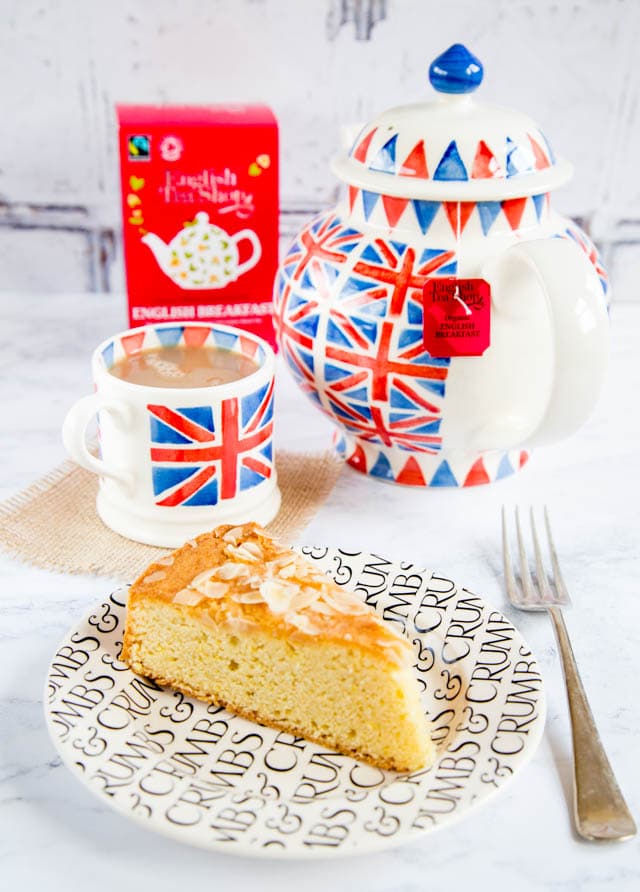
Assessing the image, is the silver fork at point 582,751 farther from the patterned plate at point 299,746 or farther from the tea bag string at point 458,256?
the tea bag string at point 458,256

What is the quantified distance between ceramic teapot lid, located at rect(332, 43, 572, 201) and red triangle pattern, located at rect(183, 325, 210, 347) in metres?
0.22

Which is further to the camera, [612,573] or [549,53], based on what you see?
[549,53]

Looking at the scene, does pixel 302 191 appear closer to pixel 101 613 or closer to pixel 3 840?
pixel 101 613

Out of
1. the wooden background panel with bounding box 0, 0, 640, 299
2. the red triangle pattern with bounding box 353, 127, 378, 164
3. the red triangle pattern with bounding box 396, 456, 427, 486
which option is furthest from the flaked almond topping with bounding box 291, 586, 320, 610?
the wooden background panel with bounding box 0, 0, 640, 299

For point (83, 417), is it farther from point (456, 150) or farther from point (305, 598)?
point (456, 150)

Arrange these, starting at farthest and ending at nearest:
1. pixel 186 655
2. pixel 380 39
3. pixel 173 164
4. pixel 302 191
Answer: pixel 302 191
pixel 380 39
pixel 173 164
pixel 186 655

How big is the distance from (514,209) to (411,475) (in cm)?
29

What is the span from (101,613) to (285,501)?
0.94 feet

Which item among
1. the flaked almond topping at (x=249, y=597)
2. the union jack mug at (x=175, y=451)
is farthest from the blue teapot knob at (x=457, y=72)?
the flaked almond topping at (x=249, y=597)

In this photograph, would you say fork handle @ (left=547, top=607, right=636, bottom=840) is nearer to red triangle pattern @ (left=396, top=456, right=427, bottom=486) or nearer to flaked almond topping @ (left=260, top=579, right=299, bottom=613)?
flaked almond topping @ (left=260, top=579, right=299, bottom=613)

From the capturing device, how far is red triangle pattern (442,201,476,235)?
89 centimetres

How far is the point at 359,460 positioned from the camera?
106cm

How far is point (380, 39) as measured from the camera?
1.30 metres

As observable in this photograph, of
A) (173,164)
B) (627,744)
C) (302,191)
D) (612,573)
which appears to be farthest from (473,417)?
(302,191)
